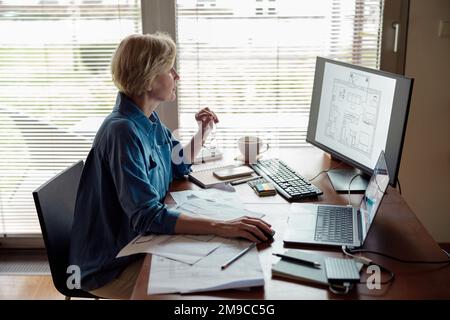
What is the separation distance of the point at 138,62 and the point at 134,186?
0.45m

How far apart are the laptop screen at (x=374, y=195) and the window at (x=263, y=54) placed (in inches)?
46.4

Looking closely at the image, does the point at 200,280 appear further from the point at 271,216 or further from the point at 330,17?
the point at 330,17

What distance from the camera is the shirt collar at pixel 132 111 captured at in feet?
5.91

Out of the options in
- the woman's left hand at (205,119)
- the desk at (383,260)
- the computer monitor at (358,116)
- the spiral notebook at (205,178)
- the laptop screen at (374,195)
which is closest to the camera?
the desk at (383,260)

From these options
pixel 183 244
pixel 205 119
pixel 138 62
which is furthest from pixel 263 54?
pixel 183 244

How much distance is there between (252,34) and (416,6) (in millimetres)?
781

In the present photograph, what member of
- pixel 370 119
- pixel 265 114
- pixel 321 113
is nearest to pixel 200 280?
pixel 370 119

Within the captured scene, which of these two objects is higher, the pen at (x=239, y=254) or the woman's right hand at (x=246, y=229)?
the woman's right hand at (x=246, y=229)

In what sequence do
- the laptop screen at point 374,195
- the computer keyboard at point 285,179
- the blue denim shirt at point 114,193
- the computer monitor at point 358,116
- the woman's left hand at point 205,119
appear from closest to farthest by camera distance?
the laptop screen at point 374,195, the blue denim shirt at point 114,193, the computer monitor at point 358,116, the computer keyboard at point 285,179, the woman's left hand at point 205,119

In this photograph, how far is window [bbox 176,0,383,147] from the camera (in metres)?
2.65

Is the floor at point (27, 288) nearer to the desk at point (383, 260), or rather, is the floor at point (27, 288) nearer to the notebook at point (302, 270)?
the desk at point (383, 260)

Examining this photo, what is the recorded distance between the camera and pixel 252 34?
268 centimetres

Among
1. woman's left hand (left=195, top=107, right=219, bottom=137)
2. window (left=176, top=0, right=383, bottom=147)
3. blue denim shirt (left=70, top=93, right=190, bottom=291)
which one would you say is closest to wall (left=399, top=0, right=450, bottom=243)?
window (left=176, top=0, right=383, bottom=147)

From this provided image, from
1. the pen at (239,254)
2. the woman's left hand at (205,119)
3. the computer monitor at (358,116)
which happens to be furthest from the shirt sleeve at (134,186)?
the computer monitor at (358,116)
